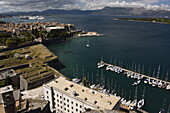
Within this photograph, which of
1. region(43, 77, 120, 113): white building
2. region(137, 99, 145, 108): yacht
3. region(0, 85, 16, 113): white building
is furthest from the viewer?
region(137, 99, 145, 108): yacht

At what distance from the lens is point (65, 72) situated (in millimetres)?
57781

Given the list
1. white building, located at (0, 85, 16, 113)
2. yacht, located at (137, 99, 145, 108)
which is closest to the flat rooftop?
white building, located at (0, 85, 16, 113)

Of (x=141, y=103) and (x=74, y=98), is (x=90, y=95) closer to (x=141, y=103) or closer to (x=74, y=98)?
(x=74, y=98)

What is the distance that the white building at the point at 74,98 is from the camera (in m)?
25.7

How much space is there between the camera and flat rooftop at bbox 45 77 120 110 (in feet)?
83.1

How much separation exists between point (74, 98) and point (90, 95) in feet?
10.5

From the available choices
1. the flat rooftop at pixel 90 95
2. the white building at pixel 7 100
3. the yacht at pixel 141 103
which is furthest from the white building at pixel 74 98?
the yacht at pixel 141 103

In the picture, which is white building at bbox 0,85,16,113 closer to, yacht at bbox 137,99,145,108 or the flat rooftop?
the flat rooftop

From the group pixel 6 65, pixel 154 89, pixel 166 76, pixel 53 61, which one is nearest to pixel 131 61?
pixel 166 76

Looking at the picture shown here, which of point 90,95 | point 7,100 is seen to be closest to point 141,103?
point 90,95

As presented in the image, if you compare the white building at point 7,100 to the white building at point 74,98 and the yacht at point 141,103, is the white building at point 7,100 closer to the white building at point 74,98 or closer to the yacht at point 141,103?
the white building at point 74,98

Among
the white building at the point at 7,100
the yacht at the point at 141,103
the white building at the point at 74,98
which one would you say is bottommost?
the yacht at the point at 141,103

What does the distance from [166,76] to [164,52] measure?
33.1 m

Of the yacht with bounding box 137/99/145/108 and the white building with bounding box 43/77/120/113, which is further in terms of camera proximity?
the yacht with bounding box 137/99/145/108
